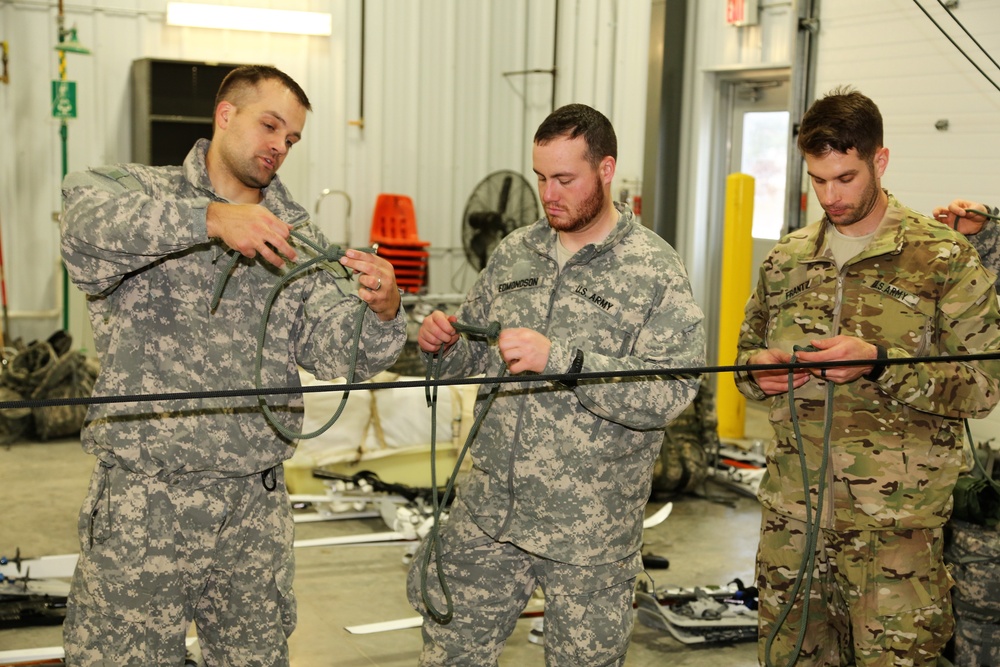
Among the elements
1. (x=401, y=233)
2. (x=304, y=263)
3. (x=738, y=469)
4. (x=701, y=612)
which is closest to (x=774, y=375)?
(x=304, y=263)

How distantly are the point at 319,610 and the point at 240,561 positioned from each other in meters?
2.05

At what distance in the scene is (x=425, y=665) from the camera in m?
3.01

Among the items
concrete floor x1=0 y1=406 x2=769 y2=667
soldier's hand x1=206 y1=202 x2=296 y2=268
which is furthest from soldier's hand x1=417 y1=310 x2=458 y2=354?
concrete floor x1=0 y1=406 x2=769 y2=667

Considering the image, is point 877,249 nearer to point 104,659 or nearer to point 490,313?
point 490,313

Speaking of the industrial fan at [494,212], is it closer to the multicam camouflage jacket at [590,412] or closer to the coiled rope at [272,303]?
the multicam camouflage jacket at [590,412]

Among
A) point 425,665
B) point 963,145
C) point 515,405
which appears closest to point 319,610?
point 425,665

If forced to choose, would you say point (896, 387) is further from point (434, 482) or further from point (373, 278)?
point (373, 278)

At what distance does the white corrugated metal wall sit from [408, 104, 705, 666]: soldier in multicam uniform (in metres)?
6.19

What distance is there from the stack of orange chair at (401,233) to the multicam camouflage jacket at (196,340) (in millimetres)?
6809

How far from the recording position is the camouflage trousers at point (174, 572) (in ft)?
9.21

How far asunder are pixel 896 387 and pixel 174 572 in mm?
1876

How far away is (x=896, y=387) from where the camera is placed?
2932mm

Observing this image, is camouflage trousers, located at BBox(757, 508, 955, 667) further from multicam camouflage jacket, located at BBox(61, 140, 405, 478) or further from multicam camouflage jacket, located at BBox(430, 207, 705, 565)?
multicam camouflage jacket, located at BBox(61, 140, 405, 478)

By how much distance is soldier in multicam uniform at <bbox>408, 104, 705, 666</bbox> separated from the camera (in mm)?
2869
